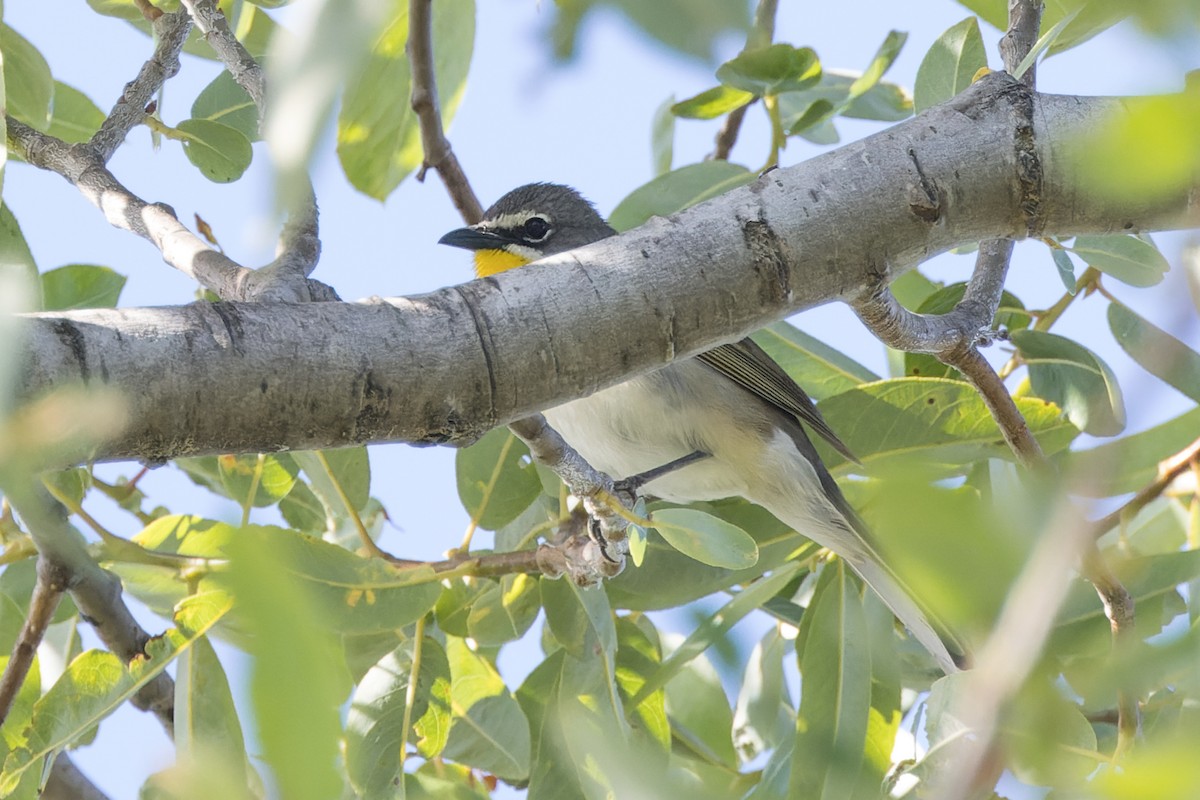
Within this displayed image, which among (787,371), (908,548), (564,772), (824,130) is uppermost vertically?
(824,130)

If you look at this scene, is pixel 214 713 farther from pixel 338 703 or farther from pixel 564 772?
pixel 338 703

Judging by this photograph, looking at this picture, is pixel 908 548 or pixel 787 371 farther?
pixel 787 371

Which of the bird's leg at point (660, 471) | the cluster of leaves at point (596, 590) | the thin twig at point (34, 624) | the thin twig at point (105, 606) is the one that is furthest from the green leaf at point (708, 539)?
the bird's leg at point (660, 471)

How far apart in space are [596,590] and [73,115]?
2.01 metres

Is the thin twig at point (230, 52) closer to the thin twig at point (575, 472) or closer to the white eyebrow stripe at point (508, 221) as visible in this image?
the thin twig at point (575, 472)

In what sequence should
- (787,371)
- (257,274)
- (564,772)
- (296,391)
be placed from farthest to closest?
(787,371)
(564,772)
(257,274)
(296,391)

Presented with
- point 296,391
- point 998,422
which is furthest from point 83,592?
point 998,422

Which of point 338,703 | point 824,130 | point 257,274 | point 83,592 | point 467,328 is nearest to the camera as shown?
point 338,703

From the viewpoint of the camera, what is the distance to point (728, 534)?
2.08 m

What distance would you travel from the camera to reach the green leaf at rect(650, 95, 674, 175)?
4723 millimetres

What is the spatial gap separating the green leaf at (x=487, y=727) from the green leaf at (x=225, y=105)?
5.22 feet

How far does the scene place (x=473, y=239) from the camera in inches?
177

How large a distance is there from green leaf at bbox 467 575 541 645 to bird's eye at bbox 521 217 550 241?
1891mm

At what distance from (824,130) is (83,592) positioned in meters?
2.92
